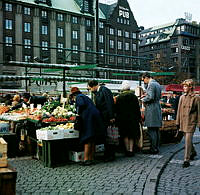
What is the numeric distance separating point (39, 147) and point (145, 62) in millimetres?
8707

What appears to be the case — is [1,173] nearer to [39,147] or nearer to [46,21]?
[39,147]

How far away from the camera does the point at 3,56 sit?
153ft

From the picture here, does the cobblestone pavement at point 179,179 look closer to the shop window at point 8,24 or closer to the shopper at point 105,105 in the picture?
the shopper at point 105,105

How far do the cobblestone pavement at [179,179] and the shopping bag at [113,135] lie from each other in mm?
1329

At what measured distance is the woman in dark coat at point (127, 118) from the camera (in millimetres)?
7539

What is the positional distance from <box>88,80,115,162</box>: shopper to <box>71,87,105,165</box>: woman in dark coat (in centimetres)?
32

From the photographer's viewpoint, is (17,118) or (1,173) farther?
(17,118)

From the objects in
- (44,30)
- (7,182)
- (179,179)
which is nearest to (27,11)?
(44,30)

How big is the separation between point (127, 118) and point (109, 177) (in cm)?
220

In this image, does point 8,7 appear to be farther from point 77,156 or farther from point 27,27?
point 77,156

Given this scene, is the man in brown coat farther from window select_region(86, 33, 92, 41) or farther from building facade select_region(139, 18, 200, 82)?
building facade select_region(139, 18, 200, 82)

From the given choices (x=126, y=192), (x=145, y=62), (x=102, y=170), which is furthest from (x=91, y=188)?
(x=145, y=62)

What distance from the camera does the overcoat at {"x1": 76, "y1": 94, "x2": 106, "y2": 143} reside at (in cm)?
666

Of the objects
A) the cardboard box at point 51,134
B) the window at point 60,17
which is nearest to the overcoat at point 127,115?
the cardboard box at point 51,134
